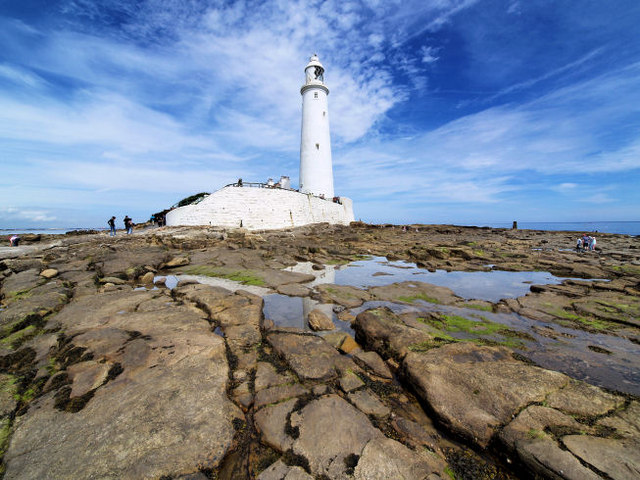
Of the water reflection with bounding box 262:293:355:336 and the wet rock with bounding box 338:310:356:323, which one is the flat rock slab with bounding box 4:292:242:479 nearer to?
the water reflection with bounding box 262:293:355:336

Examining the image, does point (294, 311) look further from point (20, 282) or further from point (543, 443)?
point (20, 282)

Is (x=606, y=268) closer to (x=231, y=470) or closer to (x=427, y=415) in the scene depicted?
(x=427, y=415)

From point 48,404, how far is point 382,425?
3853 millimetres

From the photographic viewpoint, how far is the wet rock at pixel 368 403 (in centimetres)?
310

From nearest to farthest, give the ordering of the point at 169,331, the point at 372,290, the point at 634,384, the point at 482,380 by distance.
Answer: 1. the point at 482,380
2. the point at 634,384
3. the point at 169,331
4. the point at 372,290

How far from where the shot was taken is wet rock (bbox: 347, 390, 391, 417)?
10.2 feet

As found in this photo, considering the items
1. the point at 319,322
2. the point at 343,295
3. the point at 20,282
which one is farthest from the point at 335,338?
the point at 20,282

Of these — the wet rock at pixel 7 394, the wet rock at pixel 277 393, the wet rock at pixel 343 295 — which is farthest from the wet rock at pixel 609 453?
the wet rock at pixel 7 394

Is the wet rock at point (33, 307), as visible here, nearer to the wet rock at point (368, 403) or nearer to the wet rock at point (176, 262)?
the wet rock at point (176, 262)

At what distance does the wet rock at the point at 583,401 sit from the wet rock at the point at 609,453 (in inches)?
16.8

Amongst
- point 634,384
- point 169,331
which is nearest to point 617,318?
point 634,384

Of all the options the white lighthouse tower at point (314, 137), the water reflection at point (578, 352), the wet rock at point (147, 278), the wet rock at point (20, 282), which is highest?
the white lighthouse tower at point (314, 137)

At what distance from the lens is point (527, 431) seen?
2668 mm

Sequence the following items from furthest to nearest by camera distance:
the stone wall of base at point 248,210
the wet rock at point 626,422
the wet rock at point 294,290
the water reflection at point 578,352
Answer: the stone wall of base at point 248,210, the wet rock at point 294,290, the water reflection at point 578,352, the wet rock at point 626,422
